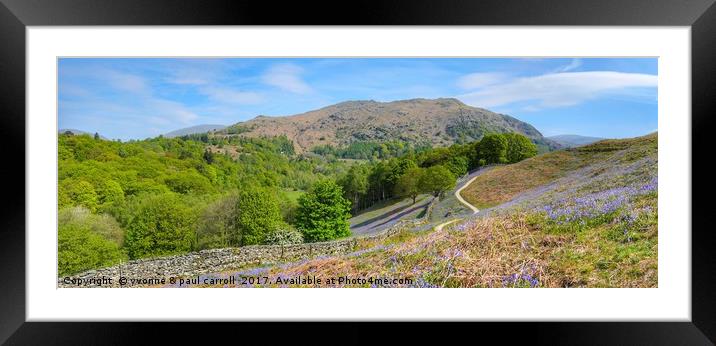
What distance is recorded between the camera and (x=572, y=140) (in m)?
6.14

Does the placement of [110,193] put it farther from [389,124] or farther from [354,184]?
[389,124]

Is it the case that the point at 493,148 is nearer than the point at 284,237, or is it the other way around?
the point at 284,237

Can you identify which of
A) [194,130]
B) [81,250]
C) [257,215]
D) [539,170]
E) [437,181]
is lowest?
[81,250]

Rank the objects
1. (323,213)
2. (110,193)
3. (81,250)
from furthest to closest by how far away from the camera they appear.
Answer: (323,213) → (110,193) → (81,250)

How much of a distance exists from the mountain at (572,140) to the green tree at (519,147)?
0.33 meters

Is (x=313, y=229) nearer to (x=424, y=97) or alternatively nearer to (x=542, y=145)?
(x=424, y=97)

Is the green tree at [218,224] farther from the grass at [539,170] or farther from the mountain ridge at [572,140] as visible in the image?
the mountain ridge at [572,140]

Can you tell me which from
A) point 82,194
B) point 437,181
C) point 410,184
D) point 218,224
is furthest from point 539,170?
point 82,194

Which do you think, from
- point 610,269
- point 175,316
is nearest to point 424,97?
point 610,269

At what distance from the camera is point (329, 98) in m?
6.04
